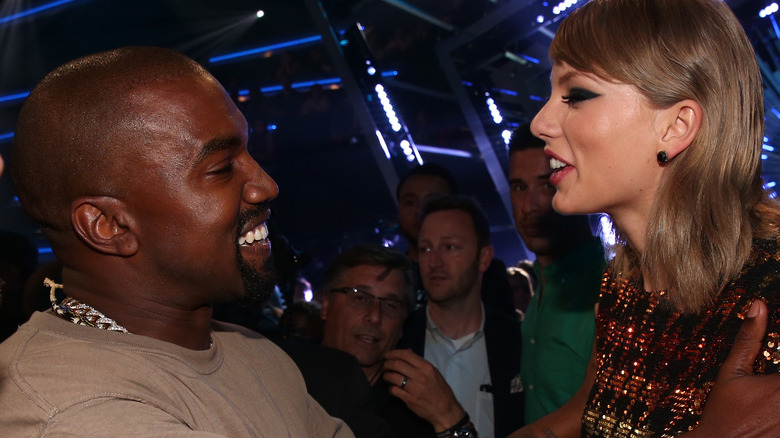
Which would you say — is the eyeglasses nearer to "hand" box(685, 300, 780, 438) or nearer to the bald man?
the bald man

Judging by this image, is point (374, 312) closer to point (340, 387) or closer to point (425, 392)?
point (425, 392)

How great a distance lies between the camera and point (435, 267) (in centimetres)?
310

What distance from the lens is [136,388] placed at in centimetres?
108

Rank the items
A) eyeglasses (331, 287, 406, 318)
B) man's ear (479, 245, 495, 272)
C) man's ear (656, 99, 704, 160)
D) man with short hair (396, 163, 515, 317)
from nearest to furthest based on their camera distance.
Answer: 1. man's ear (656, 99, 704, 160)
2. eyeglasses (331, 287, 406, 318)
3. man's ear (479, 245, 495, 272)
4. man with short hair (396, 163, 515, 317)

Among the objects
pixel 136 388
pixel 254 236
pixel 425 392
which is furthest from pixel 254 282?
pixel 425 392

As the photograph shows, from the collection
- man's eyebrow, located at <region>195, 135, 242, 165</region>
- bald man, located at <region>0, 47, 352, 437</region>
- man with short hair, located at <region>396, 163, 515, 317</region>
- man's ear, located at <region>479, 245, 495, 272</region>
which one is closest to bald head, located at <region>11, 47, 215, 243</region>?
bald man, located at <region>0, 47, 352, 437</region>

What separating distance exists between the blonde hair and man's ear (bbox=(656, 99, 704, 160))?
0.01 metres

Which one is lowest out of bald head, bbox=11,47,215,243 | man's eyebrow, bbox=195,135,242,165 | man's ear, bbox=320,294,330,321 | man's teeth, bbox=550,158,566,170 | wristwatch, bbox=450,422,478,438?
wristwatch, bbox=450,422,478,438

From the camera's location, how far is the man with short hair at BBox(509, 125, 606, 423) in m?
2.36

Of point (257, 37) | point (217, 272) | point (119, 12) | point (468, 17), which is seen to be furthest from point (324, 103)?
point (217, 272)

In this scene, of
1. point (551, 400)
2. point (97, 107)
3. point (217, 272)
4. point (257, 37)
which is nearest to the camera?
point (97, 107)

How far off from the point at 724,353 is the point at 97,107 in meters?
1.33

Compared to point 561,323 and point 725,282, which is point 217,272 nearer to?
point 725,282

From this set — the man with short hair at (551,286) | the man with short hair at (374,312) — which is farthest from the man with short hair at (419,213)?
the man with short hair at (551,286)
